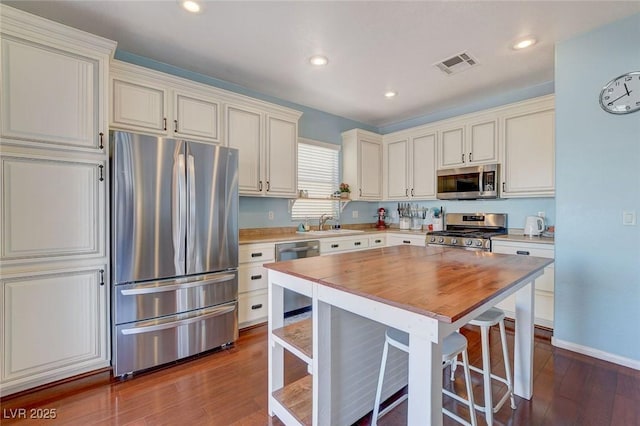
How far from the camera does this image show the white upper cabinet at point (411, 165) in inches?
159

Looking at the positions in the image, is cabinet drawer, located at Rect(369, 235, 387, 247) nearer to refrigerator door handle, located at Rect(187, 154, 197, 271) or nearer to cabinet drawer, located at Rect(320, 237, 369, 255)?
cabinet drawer, located at Rect(320, 237, 369, 255)

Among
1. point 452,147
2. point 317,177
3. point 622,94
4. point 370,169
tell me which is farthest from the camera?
point 370,169

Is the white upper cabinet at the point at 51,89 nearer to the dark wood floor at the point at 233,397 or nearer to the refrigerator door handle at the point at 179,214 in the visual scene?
the refrigerator door handle at the point at 179,214

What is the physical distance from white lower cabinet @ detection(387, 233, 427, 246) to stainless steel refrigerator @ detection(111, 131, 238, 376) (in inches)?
86.1

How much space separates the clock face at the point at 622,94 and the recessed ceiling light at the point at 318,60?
7.53 feet

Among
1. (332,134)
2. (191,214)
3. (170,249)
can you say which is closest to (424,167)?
(332,134)

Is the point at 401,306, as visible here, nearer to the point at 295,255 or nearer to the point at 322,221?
the point at 295,255

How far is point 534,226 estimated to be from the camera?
3178 millimetres

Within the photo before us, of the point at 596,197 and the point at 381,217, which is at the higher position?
the point at 596,197

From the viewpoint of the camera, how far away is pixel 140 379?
2076 mm

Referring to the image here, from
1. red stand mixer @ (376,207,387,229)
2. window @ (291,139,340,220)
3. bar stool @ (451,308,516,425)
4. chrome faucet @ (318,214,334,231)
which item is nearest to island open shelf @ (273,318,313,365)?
bar stool @ (451,308,516,425)

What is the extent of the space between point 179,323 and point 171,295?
0.23 metres

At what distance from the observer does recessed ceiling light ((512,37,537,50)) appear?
2.40 metres

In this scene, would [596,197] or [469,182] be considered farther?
[469,182]
